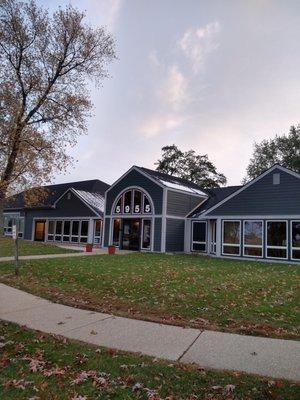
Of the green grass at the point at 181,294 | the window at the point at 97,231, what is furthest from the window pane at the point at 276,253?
the window at the point at 97,231

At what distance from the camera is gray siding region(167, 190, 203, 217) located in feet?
93.3

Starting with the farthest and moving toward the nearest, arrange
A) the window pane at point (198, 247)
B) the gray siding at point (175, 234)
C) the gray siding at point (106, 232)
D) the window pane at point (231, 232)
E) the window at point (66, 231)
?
the window at point (66, 231) < the gray siding at point (106, 232) < the window pane at point (198, 247) < the gray siding at point (175, 234) < the window pane at point (231, 232)

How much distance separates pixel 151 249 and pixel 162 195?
414 centimetres

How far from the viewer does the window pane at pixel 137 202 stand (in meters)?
29.7

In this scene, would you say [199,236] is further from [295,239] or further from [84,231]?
[84,231]

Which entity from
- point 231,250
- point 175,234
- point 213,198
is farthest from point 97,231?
point 231,250

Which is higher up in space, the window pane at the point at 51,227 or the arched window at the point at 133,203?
the arched window at the point at 133,203

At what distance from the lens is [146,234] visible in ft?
96.3

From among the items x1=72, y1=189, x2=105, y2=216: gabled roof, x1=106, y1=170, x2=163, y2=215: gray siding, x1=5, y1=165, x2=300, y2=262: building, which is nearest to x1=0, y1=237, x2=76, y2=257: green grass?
x1=5, y1=165, x2=300, y2=262: building

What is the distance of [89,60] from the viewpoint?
861 inches

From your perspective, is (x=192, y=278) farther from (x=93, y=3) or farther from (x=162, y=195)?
(x=162, y=195)

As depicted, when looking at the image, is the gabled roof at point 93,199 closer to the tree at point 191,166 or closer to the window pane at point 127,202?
the window pane at point 127,202

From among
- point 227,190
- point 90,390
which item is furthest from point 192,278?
point 227,190

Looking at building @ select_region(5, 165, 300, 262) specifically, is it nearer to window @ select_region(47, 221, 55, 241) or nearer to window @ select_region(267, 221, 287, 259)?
window @ select_region(267, 221, 287, 259)
